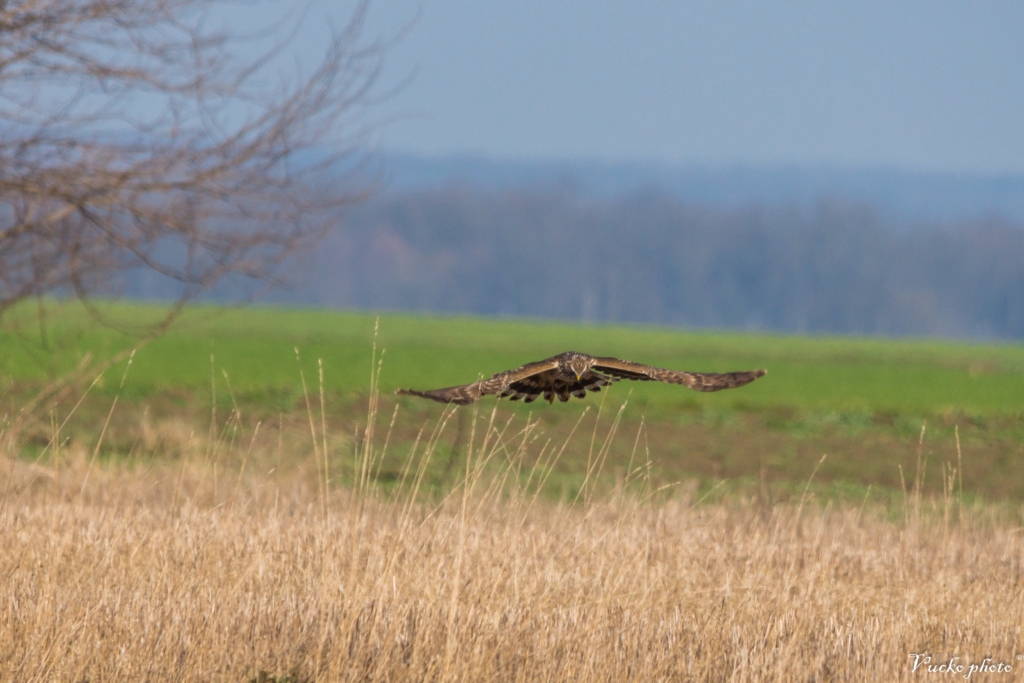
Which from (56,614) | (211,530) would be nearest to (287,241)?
(211,530)

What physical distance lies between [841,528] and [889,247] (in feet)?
639

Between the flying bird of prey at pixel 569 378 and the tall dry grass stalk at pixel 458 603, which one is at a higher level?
the flying bird of prey at pixel 569 378

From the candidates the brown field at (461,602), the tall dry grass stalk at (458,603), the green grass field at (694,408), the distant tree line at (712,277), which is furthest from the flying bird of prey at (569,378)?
the distant tree line at (712,277)

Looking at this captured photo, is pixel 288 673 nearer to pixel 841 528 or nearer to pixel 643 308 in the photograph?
pixel 841 528

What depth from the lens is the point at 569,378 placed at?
4.30 meters

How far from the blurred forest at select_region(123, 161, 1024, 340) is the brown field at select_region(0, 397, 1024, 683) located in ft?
571

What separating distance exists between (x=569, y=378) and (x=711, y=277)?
7529 inches

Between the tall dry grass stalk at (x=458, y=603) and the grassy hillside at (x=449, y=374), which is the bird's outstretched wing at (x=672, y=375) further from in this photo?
the grassy hillside at (x=449, y=374)

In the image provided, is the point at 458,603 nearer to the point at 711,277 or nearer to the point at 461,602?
the point at 461,602

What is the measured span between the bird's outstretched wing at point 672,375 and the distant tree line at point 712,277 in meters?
174

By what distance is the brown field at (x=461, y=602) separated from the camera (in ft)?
16.2

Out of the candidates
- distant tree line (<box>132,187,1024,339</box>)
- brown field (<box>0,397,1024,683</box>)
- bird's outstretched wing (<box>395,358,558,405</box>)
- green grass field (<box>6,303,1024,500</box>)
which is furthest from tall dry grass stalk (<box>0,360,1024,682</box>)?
distant tree line (<box>132,187,1024,339</box>)

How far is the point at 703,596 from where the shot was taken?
6398 millimetres

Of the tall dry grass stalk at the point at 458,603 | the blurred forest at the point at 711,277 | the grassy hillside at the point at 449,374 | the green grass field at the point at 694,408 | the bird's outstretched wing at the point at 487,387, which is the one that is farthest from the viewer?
the blurred forest at the point at 711,277
